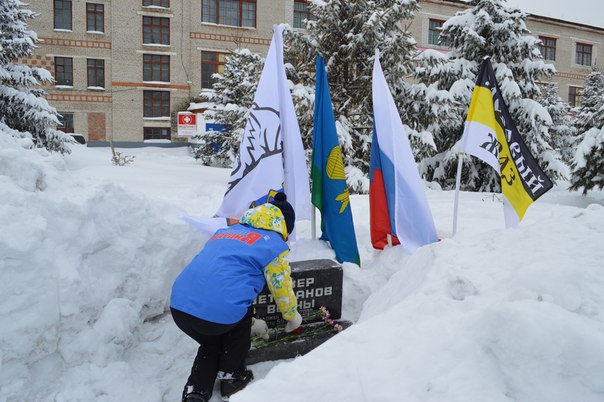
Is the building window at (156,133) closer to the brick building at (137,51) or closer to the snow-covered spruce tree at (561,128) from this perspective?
the brick building at (137,51)

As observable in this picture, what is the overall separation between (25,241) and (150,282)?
4.27ft

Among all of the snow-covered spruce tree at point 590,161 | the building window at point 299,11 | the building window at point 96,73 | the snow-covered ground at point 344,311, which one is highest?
the building window at point 299,11

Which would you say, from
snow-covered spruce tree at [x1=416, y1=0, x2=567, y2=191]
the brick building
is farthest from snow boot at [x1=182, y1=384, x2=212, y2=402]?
the brick building

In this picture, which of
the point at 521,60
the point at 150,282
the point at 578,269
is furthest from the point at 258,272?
the point at 521,60

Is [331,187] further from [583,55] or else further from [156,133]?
[583,55]

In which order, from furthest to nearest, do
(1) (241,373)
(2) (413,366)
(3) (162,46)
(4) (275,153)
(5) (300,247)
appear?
(3) (162,46) → (5) (300,247) → (4) (275,153) → (1) (241,373) → (2) (413,366)

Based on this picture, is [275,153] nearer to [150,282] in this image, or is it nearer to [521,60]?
[150,282]

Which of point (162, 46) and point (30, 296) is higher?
point (162, 46)

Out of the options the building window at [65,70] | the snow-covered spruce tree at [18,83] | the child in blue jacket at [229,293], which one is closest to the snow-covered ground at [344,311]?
the child in blue jacket at [229,293]

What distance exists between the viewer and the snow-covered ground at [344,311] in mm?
1749

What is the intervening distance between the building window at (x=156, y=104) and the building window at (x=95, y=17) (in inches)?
192

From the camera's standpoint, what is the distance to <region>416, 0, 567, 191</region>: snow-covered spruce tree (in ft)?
42.0

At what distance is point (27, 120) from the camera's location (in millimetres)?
14758

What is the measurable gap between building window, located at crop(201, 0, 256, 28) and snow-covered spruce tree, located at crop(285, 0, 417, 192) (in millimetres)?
21881
